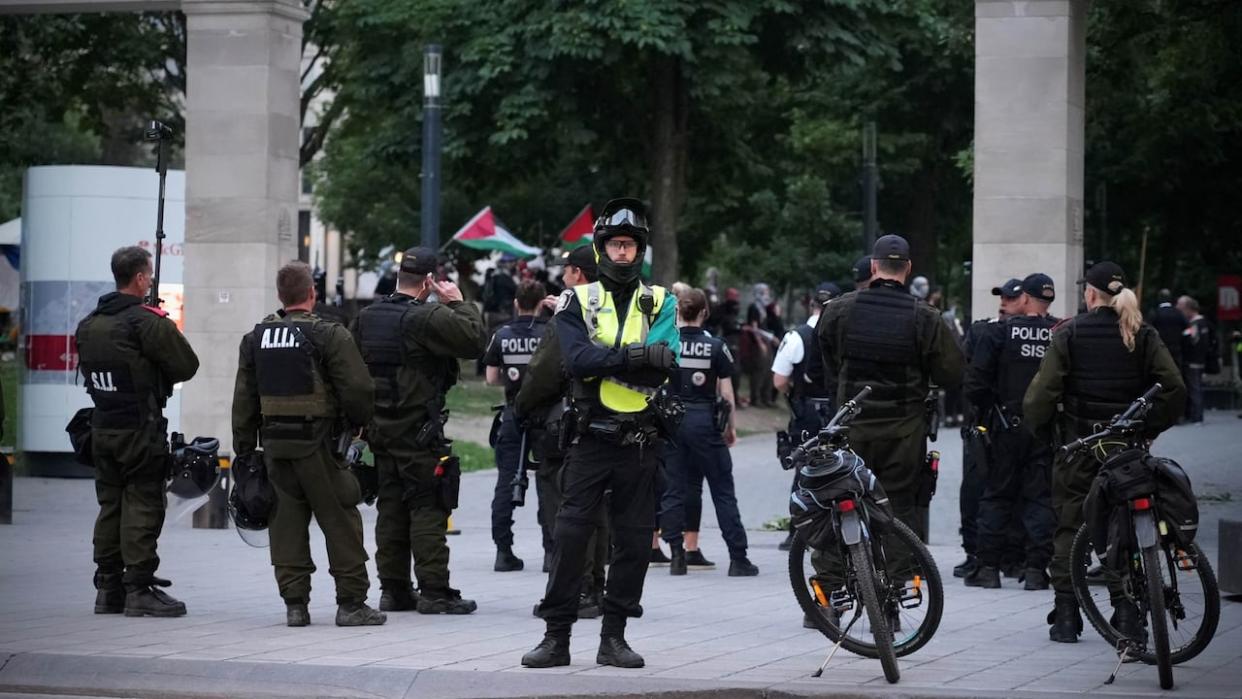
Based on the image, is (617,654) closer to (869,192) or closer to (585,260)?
(585,260)

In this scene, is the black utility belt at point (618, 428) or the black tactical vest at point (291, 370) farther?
the black tactical vest at point (291, 370)

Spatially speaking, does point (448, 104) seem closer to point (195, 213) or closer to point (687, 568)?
point (195, 213)

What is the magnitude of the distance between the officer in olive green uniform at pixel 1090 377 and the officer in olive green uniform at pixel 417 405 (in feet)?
9.91

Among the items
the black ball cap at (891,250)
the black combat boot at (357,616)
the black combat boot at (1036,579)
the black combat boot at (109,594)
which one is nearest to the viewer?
the black ball cap at (891,250)

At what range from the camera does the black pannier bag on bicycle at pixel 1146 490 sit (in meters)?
8.61

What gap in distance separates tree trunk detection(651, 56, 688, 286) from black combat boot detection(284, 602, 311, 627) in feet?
74.5

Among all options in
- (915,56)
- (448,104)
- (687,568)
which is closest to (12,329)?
(448,104)

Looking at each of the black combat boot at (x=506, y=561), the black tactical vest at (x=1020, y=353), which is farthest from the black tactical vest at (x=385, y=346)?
the black tactical vest at (x=1020, y=353)

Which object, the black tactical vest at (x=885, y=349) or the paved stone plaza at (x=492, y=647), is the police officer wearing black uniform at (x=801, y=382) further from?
the black tactical vest at (x=885, y=349)

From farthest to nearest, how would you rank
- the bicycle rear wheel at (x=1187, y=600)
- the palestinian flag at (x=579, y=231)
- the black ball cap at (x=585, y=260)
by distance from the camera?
1. the palestinian flag at (x=579, y=231)
2. the black ball cap at (x=585, y=260)
3. the bicycle rear wheel at (x=1187, y=600)

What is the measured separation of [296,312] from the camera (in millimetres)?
10305

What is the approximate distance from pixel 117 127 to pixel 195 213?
3789 cm

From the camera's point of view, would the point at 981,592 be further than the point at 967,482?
No

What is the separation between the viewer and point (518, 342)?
1240cm
